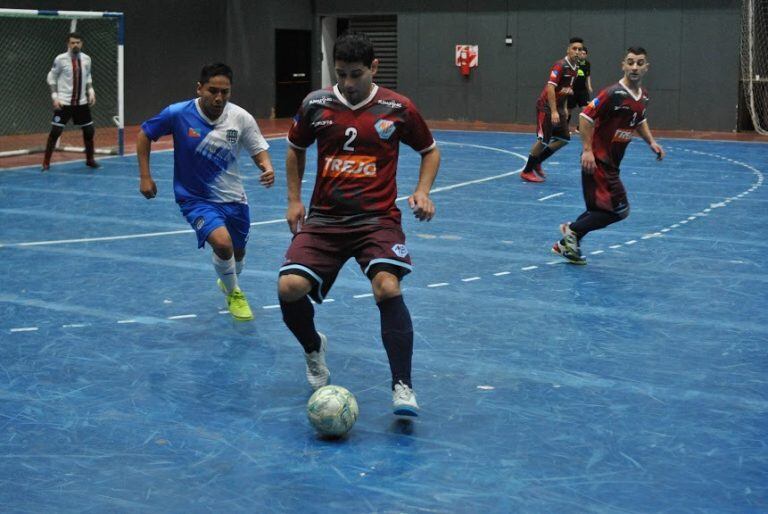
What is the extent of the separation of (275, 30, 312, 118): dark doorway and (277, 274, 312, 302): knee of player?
86.2 ft

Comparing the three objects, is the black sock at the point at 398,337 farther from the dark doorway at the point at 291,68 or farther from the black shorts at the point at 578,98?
the dark doorway at the point at 291,68

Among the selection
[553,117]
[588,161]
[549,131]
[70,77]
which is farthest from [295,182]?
[70,77]

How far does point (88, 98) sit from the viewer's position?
17875mm

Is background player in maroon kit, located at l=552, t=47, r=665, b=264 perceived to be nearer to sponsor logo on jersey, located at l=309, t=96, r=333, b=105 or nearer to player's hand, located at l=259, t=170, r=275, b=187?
player's hand, located at l=259, t=170, r=275, b=187

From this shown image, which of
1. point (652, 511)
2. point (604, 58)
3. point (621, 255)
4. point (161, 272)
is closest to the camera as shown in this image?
point (652, 511)

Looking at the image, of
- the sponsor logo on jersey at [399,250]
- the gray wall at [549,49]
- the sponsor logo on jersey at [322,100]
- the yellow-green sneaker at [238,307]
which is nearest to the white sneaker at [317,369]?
the sponsor logo on jersey at [399,250]

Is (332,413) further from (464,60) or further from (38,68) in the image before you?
(464,60)

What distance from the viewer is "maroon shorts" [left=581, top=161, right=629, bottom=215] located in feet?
33.6

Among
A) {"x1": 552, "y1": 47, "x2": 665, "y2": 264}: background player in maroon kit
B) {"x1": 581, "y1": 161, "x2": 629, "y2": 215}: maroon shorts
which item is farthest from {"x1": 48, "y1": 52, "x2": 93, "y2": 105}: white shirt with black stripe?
{"x1": 581, "y1": 161, "x2": 629, "y2": 215}: maroon shorts

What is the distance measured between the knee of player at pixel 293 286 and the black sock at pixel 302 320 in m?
0.06

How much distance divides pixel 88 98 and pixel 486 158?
7.39 m

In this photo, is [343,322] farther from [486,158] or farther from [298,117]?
[486,158]

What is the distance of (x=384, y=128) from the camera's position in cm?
599

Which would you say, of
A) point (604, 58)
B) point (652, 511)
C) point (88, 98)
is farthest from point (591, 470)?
point (604, 58)
